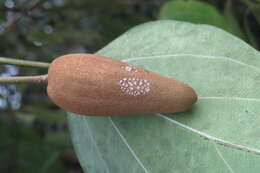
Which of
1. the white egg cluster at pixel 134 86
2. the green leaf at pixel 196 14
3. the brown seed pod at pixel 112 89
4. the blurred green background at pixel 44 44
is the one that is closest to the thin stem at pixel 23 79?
the brown seed pod at pixel 112 89

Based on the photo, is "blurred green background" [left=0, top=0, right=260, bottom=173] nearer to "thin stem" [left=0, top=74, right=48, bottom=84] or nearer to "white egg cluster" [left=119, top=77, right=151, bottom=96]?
"thin stem" [left=0, top=74, right=48, bottom=84]

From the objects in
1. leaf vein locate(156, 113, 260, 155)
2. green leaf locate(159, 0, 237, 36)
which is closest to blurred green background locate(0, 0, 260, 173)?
green leaf locate(159, 0, 237, 36)

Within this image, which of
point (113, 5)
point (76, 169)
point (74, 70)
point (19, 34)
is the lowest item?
point (76, 169)

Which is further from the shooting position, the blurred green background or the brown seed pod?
the blurred green background

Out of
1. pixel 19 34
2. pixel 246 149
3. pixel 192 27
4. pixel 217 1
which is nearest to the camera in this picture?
pixel 246 149

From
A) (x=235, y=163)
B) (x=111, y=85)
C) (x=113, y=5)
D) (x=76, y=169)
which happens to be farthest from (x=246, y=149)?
(x=76, y=169)

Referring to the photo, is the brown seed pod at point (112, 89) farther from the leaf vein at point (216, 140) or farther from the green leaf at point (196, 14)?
the green leaf at point (196, 14)

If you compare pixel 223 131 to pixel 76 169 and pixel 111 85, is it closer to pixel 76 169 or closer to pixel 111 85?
pixel 111 85
